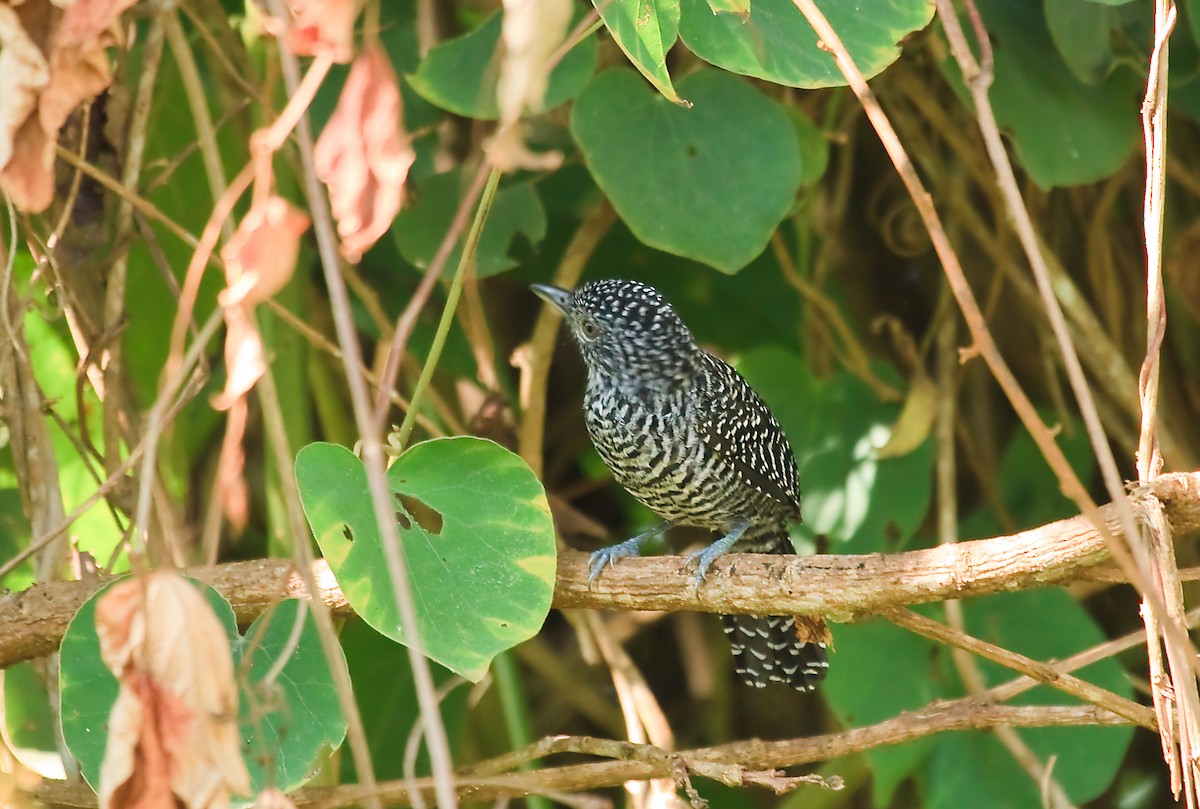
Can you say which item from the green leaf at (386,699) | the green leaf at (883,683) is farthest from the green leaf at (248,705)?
the green leaf at (883,683)

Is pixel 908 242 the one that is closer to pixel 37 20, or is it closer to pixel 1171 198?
pixel 1171 198

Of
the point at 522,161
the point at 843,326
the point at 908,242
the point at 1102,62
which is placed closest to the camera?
the point at 522,161

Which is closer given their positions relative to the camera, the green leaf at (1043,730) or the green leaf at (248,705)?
the green leaf at (248,705)

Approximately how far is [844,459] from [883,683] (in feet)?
1.73

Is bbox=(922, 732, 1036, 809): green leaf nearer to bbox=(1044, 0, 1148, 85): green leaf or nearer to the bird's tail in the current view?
the bird's tail

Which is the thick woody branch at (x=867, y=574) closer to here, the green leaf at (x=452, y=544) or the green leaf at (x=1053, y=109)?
the green leaf at (x=452, y=544)

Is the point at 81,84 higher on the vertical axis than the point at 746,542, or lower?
higher

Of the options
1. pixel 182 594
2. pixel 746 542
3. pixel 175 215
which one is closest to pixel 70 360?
pixel 175 215

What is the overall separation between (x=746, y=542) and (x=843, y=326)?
23.4 inches

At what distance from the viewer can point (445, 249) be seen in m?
1.11

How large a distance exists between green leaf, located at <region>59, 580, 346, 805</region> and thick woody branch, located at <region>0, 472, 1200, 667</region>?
11 cm

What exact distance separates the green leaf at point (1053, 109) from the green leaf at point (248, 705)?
1.70 meters

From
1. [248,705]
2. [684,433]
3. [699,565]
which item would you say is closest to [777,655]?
[684,433]

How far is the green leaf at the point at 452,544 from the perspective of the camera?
1.75m
